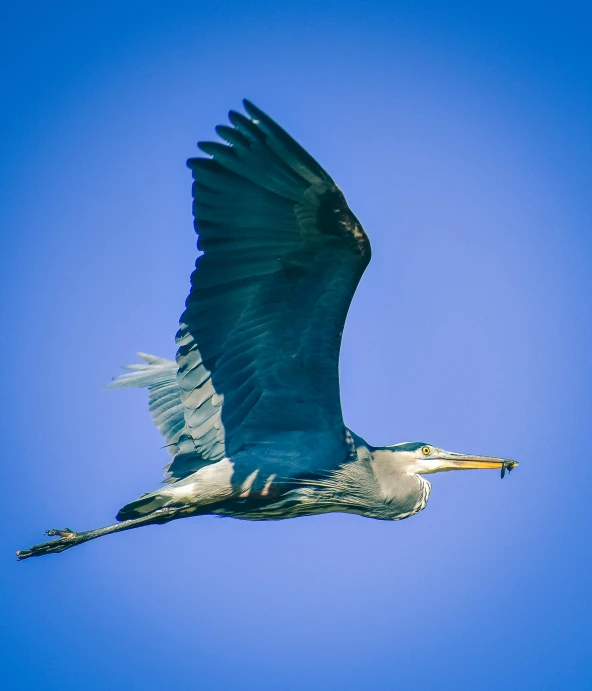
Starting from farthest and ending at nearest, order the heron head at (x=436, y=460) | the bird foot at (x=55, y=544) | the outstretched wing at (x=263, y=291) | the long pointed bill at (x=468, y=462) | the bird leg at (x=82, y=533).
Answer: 1. the long pointed bill at (x=468, y=462)
2. the heron head at (x=436, y=460)
3. the bird foot at (x=55, y=544)
4. the bird leg at (x=82, y=533)
5. the outstretched wing at (x=263, y=291)

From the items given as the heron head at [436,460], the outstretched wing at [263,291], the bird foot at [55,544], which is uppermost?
the outstretched wing at [263,291]

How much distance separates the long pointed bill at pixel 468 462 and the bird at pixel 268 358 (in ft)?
0.20

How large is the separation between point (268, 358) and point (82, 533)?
2169 millimetres

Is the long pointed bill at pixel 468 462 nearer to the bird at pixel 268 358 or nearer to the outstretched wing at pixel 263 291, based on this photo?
the bird at pixel 268 358

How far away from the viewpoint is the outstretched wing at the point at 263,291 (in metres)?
6.78

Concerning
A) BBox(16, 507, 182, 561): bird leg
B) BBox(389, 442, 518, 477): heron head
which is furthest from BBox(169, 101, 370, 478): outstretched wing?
BBox(389, 442, 518, 477): heron head

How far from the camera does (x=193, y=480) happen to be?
7824 mm

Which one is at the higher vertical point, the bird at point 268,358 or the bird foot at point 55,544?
the bird at point 268,358

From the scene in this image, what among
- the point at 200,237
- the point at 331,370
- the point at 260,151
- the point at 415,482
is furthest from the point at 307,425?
the point at 260,151

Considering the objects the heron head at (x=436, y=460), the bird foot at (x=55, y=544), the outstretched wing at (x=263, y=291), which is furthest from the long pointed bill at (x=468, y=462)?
the bird foot at (x=55, y=544)

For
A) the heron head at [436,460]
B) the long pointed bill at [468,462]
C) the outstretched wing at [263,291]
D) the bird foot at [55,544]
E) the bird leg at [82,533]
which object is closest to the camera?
the outstretched wing at [263,291]

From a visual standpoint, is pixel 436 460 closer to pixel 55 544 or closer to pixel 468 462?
pixel 468 462

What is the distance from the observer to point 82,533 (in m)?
8.06

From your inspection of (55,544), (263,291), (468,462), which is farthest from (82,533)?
(468,462)
